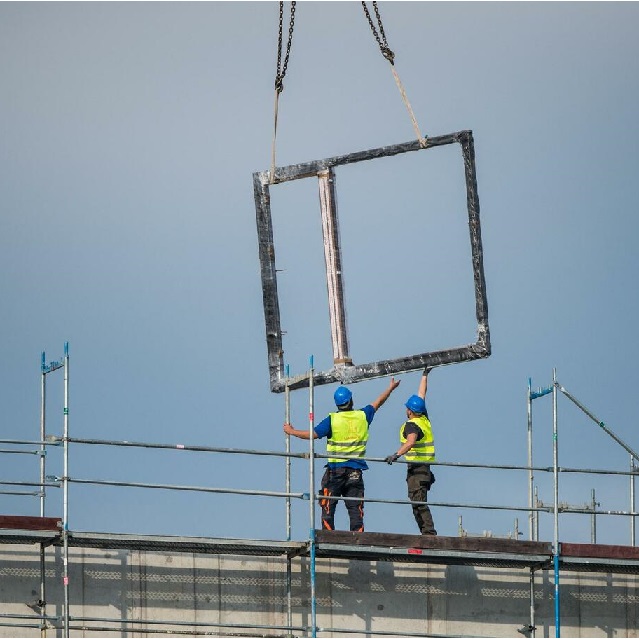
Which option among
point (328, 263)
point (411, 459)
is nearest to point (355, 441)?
point (411, 459)

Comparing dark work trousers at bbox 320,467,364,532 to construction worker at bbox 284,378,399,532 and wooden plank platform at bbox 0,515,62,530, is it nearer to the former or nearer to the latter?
construction worker at bbox 284,378,399,532

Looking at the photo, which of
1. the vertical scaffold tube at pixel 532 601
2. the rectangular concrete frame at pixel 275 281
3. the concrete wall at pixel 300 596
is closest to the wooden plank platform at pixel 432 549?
the vertical scaffold tube at pixel 532 601

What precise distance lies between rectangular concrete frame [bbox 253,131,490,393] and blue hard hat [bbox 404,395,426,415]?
1.41ft

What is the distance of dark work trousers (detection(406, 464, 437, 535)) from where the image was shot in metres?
25.4

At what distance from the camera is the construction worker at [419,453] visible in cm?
2542

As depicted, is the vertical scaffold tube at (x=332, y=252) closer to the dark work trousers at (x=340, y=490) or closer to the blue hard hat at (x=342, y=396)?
the blue hard hat at (x=342, y=396)

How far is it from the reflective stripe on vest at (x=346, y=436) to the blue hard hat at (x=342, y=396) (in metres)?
0.20

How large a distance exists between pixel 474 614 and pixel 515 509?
148 centimetres

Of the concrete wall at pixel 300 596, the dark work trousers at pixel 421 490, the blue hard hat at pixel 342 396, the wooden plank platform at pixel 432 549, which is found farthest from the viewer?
the blue hard hat at pixel 342 396

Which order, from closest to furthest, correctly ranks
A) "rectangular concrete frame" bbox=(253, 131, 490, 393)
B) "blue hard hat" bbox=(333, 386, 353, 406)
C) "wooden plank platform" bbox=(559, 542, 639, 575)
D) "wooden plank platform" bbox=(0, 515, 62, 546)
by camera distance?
"wooden plank platform" bbox=(0, 515, 62, 546) → "wooden plank platform" bbox=(559, 542, 639, 575) → "blue hard hat" bbox=(333, 386, 353, 406) → "rectangular concrete frame" bbox=(253, 131, 490, 393)

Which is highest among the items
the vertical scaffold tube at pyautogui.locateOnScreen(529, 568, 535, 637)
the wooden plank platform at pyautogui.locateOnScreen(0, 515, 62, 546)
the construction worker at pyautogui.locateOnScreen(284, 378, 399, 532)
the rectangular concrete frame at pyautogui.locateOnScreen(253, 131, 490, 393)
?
the rectangular concrete frame at pyautogui.locateOnScreen(253, 131, 490, 393)

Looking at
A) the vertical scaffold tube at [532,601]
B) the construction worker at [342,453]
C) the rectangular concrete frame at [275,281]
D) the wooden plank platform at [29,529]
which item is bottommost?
the vertical scaffold tube at [532,601]

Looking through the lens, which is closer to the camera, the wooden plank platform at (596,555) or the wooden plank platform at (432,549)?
the wooden plank platform at (432,549)

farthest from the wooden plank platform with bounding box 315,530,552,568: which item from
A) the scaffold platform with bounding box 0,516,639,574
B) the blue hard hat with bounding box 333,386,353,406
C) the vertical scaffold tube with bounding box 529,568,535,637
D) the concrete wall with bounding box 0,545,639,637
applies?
the blue hard hat with bounding box 333,386,353,406
